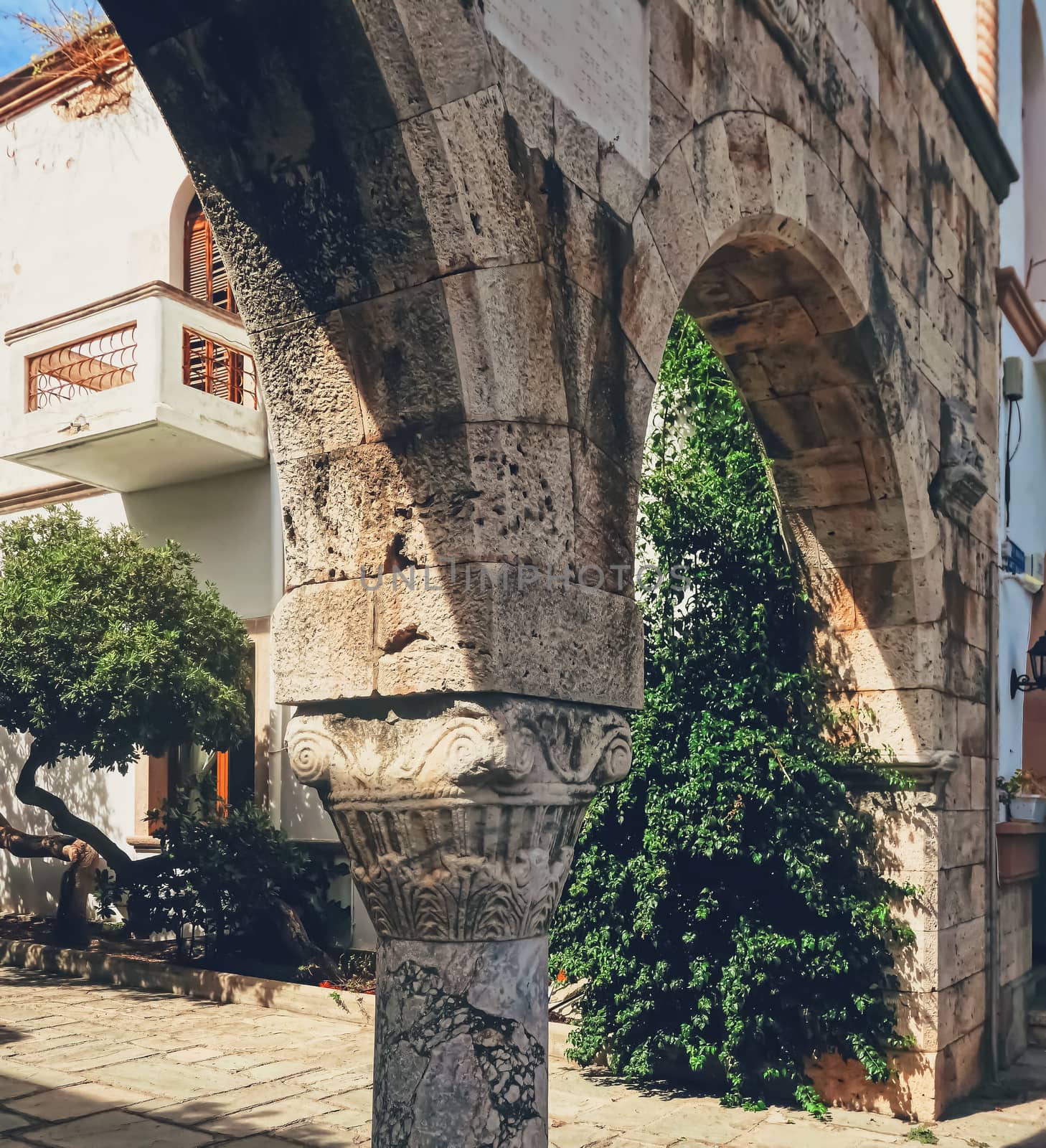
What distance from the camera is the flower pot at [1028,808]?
20.6 ft

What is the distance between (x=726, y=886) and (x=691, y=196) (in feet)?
9.47

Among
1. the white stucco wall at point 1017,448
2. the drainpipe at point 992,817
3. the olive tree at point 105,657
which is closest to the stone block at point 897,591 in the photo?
the drainpipe at point 992,817

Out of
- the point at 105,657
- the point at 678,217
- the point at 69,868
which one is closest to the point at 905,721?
the point at 678,217

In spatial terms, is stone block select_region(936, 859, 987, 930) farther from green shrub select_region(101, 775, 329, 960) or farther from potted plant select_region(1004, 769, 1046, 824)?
green shrub select_region(101, 775, 329, 960)

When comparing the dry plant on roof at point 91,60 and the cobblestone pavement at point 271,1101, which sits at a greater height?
the dry plant on roof at point 91,60

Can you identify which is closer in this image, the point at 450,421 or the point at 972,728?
the point at 450,421

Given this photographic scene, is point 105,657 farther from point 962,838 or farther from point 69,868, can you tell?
point 962,838

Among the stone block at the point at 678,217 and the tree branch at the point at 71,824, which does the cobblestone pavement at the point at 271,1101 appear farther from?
the stone block at the point at 678,217

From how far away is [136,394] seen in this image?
7.68 metres

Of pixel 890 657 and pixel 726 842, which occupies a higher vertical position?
pixel 890 657

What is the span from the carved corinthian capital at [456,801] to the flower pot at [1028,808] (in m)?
4.46

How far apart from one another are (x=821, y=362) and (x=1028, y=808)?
3.05 m

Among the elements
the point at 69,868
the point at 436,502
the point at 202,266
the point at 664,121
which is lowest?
the point at 69,868

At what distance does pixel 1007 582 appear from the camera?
6.73 meters
